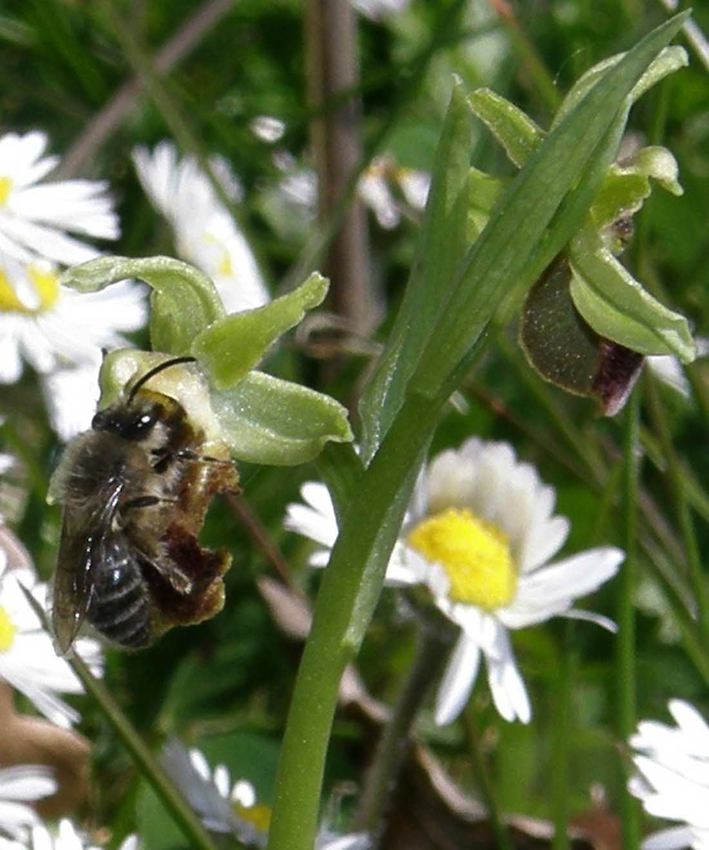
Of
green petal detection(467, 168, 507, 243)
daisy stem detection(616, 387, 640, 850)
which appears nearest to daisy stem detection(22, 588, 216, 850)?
daisy stem detection(616, 387, 640, 850)

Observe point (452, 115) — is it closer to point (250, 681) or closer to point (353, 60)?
point (250, 681)

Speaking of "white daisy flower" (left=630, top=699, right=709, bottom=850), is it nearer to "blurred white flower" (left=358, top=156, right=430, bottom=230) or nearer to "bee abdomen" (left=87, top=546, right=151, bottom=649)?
"bee abdomen" (left=87, top=546, right=151, bottom=649)

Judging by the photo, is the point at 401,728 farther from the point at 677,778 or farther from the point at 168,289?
the point at 168,289

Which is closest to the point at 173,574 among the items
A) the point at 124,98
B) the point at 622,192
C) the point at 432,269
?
the point at 432,269

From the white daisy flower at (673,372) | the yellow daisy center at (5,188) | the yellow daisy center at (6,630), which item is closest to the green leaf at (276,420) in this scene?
the yellow daisy center at (6,630)

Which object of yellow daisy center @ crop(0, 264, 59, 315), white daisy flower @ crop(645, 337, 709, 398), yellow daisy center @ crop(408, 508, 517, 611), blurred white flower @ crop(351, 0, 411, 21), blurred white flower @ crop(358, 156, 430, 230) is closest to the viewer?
yellow daisy center @ crop(408, 508, 517, 611)
